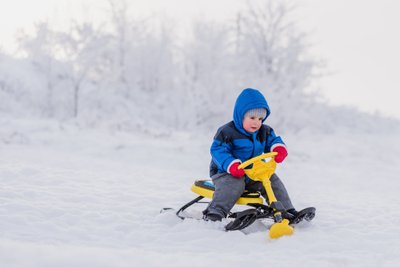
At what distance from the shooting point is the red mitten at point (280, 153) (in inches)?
157

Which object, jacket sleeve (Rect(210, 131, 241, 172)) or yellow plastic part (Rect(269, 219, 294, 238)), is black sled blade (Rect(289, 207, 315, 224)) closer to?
yellow plastic part (Rect(269, 219, 294, 238))

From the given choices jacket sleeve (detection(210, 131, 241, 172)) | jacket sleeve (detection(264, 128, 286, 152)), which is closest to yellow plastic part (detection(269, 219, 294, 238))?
jacket sleeve (detection(210, 131, 241, 172))

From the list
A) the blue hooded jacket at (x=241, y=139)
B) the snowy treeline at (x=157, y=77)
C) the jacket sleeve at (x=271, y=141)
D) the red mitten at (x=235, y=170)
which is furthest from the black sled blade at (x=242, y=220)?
the snowy treeline at (x=157, y=77)

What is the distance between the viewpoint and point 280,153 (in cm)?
402

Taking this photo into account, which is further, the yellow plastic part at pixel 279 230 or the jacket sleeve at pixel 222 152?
the jacket sleeve at pixel 222 152

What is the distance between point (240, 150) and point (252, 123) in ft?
0.92

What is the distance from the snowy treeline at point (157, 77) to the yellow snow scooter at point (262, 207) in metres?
11.1

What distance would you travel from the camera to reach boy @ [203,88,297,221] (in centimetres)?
385

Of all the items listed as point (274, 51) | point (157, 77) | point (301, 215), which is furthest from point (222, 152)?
point (157, 77)

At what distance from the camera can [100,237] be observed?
3.39m

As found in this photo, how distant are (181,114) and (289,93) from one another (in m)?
5.76

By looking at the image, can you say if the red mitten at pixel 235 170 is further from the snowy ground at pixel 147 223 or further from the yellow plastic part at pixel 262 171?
the snowy ground at pixel 147 223

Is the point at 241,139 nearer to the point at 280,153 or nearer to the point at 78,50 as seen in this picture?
the point at 280,153

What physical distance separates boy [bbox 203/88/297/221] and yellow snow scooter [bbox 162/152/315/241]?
10 cm
